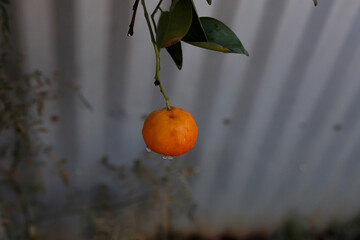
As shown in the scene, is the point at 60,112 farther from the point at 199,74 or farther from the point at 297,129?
the point at 297,129

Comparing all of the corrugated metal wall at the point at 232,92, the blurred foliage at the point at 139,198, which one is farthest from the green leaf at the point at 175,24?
the blurred foliage at the point at 139,198

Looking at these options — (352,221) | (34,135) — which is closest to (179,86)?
(34,135)

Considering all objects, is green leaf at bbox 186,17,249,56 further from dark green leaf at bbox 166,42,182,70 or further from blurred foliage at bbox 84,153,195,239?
blurred foliage at bbox 84,153,195,239

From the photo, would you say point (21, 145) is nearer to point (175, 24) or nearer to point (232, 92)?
point (232, 92)

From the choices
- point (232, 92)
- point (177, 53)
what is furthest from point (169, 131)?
point (232, 92)

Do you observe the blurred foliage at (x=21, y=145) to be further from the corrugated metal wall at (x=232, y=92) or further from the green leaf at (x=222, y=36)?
the green leaf at (x=222, y=36)

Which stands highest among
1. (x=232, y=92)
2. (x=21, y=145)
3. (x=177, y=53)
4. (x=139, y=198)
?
(x=177, y=53)

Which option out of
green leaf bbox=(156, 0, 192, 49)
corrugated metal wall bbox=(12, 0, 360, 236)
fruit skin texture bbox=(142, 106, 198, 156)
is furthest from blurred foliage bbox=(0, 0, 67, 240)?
green leaf bbox=(156, 0, 192, 49)
